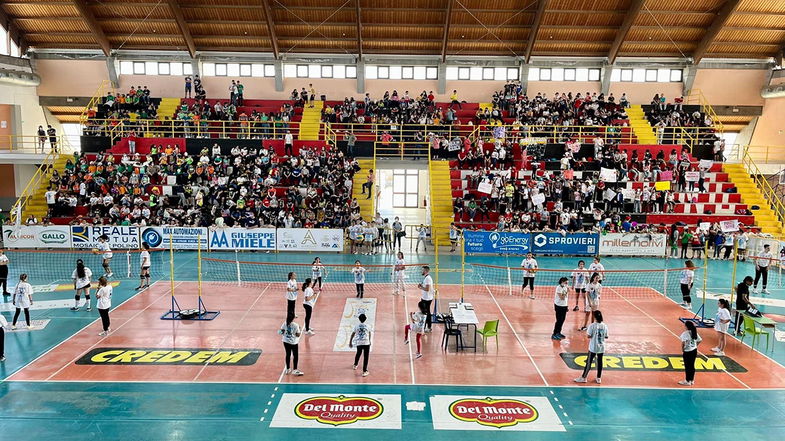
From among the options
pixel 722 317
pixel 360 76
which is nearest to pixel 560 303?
pixel 722 317

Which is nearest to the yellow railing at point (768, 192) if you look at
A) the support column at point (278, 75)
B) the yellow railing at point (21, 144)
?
the support column at point (278, 75)

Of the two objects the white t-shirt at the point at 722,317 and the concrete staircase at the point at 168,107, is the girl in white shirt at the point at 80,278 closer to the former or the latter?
the white t-shirt at the point at 722,317

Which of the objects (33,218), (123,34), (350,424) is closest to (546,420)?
(350,424)

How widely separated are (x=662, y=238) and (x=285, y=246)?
812 inches

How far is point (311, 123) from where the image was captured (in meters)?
41.8

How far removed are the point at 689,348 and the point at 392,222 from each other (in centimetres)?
2434

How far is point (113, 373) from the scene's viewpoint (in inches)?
547

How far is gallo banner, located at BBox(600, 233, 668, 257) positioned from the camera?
2991cm

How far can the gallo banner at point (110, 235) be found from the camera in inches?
1178

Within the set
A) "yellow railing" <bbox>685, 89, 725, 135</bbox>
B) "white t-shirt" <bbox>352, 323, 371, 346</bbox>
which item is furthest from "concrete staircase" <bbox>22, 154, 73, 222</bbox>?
"yellow railing" <bbox>685, 89, 725, 135</bbox>

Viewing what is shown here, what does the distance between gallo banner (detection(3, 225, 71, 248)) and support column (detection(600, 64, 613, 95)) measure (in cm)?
3937

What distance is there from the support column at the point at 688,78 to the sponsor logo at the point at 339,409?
139 ft

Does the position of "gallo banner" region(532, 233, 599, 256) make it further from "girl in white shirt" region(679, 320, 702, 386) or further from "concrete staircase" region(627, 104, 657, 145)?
"girl in white shirt" region(679, 320, 702, 386)

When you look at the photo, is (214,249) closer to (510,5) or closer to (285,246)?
(285,246)
